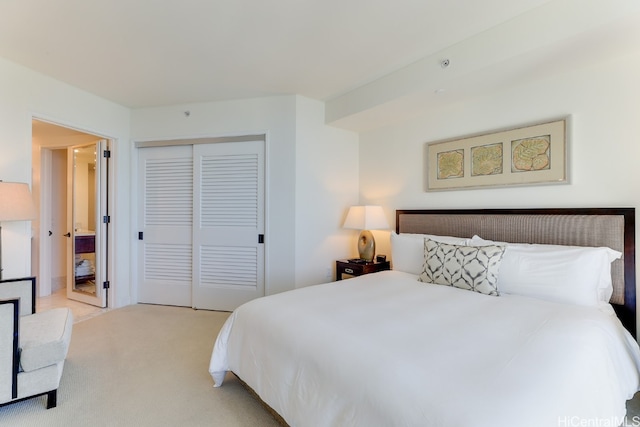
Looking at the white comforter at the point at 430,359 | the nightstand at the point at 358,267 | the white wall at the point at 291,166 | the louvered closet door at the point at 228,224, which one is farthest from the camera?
the louvered closet door at the point at 228,224

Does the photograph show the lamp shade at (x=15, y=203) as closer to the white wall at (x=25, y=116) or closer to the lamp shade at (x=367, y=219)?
the white wall at (x=25, y=116)

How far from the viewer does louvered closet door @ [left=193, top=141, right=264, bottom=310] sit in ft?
12.1

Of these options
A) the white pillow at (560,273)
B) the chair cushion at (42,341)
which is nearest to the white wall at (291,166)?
the chair cushion at (42,341)

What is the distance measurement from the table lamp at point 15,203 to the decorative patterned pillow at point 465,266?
3.31 m

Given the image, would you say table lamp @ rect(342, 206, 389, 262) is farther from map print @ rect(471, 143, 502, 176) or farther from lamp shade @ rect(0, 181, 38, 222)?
lamp shade @ rect(0, 181, 38, 222)

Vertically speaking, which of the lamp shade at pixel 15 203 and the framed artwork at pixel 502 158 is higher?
the framed artwork at pixel 502 158

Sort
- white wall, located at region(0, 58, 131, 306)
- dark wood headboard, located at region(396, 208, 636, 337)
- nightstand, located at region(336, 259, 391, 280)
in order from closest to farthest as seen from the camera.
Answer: dark wood headboard, located at region(396, 208, 636, 337) → white wall, located at region(0, 58, 131, 306) → nightstand, located at region(336, 259, 391, 280)

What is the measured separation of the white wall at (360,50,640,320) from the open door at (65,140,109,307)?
3.90 meters

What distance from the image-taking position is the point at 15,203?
96.7 inches

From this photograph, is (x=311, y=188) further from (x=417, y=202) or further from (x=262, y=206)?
(x=417, y=202)

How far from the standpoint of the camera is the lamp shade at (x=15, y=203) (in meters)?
2.39

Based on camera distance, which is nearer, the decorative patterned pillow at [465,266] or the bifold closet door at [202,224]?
the decorative patterned pillow at [465,266]

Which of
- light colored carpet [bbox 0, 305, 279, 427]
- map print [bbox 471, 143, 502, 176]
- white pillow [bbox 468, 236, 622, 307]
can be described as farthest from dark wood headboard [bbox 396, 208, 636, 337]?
light colored carpet [bbox 0, 305, 279, 427]

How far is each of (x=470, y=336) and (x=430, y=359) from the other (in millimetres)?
342
